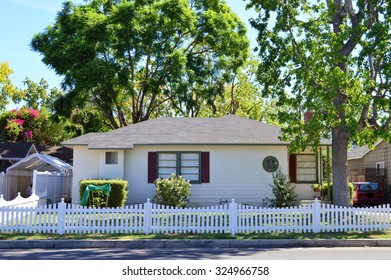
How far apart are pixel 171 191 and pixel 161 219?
229 inches

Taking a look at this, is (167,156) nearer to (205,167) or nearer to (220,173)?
(205,167)

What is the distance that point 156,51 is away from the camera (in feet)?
103

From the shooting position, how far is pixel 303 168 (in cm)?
2252

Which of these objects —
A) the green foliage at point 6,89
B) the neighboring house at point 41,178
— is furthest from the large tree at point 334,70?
the green foliage at point 6,89

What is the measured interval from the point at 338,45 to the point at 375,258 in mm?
8454

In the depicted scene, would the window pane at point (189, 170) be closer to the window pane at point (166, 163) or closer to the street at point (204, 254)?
the window pane at point (166, 163)

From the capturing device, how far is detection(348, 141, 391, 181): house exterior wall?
1180 inches

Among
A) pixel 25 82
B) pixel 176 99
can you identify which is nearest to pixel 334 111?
pixel 176 99

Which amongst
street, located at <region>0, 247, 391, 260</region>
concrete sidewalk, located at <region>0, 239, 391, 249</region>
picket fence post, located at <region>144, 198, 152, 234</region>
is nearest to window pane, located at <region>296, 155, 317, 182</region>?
concrete sidewalk, located at <region>0, 239, 391, 249</region>

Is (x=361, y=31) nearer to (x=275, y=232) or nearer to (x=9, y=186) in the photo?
(x=275, y=232)

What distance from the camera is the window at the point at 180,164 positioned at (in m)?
21.3

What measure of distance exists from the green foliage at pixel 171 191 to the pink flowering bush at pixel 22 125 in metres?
27.8

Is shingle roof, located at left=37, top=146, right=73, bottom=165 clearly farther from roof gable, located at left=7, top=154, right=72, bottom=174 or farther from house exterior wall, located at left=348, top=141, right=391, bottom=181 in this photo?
house exterior wall, located at left=348, top=141, right=391, bottom=181

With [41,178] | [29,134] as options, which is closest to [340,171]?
[41,178]
